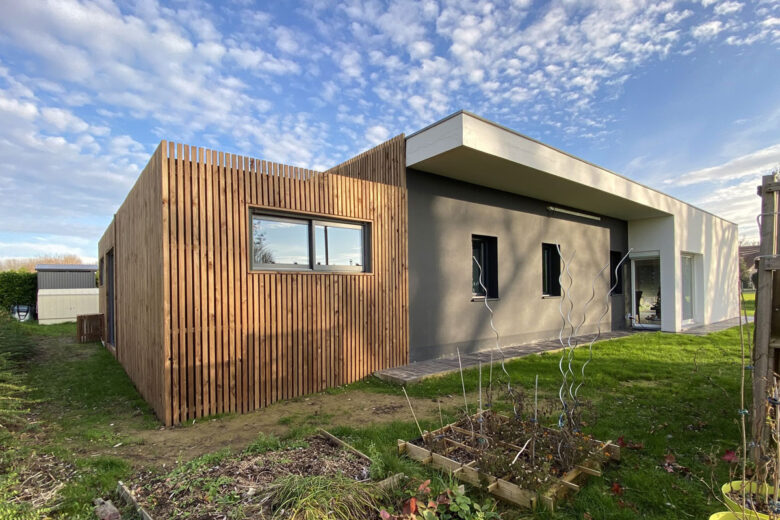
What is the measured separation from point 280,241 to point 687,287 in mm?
13740

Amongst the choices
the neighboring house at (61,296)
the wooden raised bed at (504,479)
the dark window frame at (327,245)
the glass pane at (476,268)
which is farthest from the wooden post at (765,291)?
the neighboring house at (61,296)


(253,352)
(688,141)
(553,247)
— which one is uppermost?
(688,141)

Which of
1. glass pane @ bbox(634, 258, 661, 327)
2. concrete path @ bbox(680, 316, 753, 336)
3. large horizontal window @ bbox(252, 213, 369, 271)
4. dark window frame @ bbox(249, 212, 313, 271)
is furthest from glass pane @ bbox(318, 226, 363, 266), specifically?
glass pane @ bbox(634, 258, 661, 327)

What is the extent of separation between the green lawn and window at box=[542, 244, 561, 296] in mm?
2664

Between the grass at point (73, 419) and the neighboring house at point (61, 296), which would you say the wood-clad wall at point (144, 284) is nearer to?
the grass at point (73, 419)

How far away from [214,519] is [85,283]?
73.4ft

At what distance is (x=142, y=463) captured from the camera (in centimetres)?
306

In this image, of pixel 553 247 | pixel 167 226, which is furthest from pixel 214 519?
pixel 553 247

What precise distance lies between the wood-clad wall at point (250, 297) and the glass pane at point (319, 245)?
0.24 meters

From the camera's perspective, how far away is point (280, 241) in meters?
5.04

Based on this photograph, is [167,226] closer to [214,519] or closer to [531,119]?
[214,519]

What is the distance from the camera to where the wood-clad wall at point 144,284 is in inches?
161

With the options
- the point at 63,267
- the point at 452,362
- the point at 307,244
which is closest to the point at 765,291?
the point at 452,362

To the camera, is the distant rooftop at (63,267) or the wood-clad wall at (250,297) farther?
the distant rooftop at (63,267)
